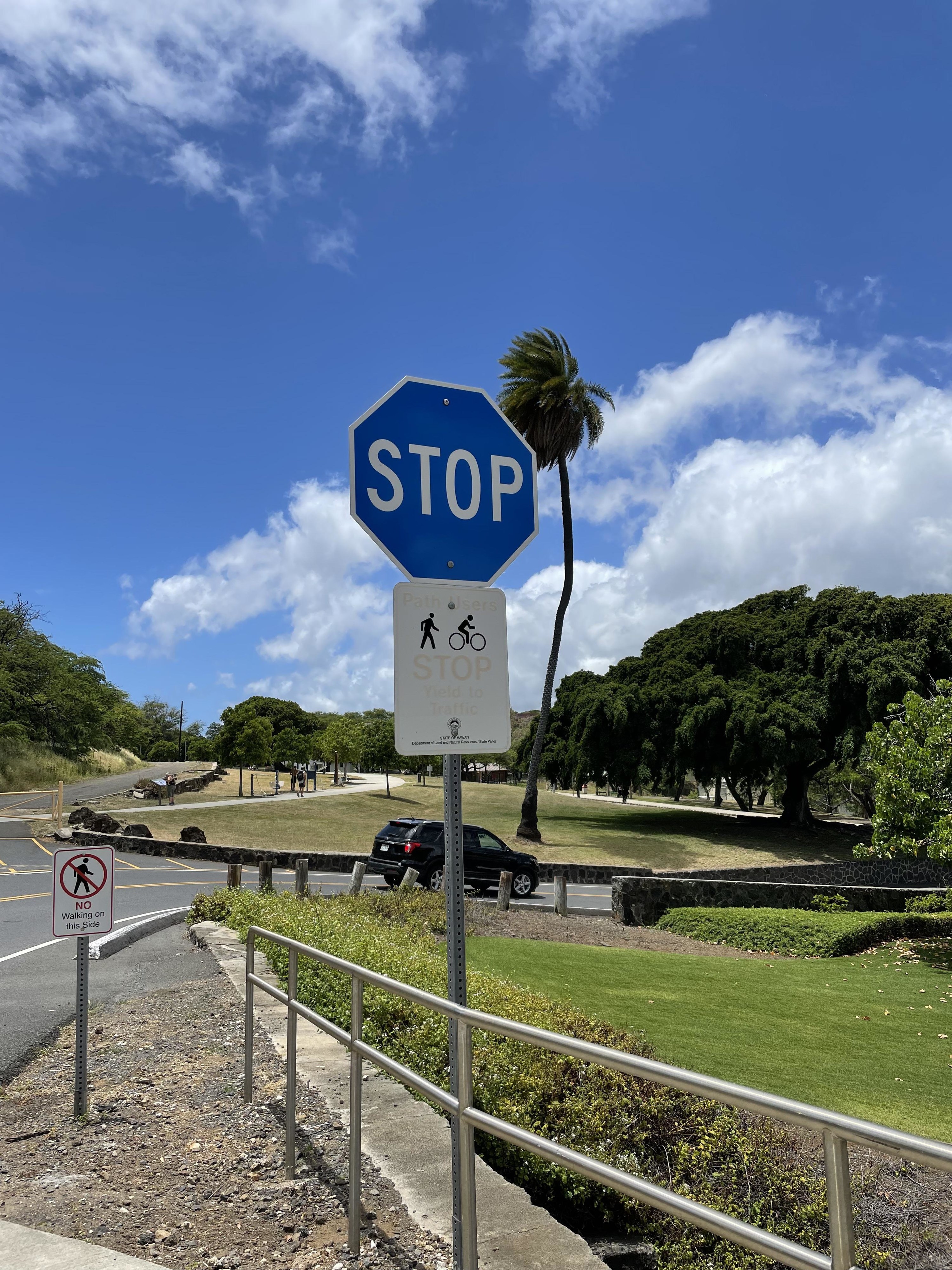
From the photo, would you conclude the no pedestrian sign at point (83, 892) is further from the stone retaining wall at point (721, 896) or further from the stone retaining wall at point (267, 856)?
the stone retaining wall at point (267, 856)

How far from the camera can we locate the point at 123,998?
8.72m

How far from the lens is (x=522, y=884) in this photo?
20531 mm

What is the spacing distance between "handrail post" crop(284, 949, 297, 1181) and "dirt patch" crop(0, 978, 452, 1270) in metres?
0.07

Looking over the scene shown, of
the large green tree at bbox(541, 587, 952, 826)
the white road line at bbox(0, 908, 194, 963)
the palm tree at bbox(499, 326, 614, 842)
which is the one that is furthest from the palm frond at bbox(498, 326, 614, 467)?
the white road line at bbox(0, 908, 194, 963)

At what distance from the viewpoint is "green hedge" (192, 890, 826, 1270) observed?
4359 mm

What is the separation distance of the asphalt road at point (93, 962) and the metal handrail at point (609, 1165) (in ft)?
14.1

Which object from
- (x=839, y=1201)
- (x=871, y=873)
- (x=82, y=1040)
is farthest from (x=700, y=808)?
(x=839, y=1201)

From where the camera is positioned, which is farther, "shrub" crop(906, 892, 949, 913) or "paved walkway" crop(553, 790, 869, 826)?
"paved walkway" crop(553, 790, 869, 826)

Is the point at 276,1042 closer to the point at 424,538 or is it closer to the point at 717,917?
the point at 424,538

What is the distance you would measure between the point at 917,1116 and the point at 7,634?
7359 cm

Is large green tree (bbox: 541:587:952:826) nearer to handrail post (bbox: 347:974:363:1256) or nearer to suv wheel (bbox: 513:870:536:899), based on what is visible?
suv wheel (bbox: 513:870:536:899)

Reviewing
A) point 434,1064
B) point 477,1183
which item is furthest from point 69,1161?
point 477,1183

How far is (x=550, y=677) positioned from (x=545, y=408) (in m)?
10.2

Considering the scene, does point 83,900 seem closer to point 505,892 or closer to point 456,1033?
point 456,1033
